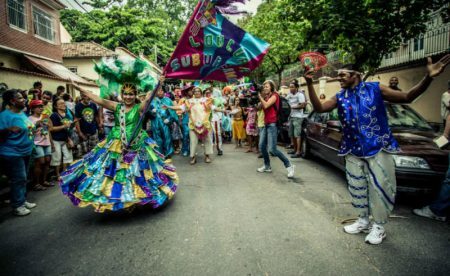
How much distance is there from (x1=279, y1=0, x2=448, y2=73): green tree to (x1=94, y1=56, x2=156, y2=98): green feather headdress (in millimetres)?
5194

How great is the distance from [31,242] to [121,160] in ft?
4.57

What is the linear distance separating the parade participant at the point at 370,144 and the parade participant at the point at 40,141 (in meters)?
4.77

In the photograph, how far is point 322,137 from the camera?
659cm

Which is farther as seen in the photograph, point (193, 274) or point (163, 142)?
point (163, 142)

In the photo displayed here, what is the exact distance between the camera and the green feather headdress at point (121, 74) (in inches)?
163

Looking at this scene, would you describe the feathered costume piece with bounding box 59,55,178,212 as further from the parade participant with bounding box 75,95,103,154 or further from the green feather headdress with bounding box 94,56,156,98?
the parade participant with bounding box 75,95,103,154

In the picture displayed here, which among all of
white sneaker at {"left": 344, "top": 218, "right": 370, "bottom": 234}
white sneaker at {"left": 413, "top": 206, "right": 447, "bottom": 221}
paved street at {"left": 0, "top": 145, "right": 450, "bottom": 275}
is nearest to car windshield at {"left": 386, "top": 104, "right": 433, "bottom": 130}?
paved street at {"left": 0, "top": 145, "right": 450, "bottom": 275}

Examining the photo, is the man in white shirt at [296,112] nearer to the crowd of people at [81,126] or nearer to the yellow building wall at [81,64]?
the crowd of people at [81,126]

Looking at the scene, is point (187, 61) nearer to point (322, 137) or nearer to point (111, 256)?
point (111, 256)

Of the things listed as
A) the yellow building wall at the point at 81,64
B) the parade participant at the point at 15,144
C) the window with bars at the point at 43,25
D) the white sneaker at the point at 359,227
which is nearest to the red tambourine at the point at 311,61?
the white sneaker at the point at 359,227

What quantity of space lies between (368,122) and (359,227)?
4.20ft

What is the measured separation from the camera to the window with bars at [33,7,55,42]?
16377 mm

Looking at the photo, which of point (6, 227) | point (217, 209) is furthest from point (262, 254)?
point (6, 227)

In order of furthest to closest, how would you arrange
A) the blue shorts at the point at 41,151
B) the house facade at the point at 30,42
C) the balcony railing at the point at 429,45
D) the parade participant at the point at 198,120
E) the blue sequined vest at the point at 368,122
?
1. the house facade at the point at 30,42
2. the balcony railing at the point at 429,45
3. the parade participant at the point at 198,120
4. the blue shorts at the point at 41,151
5. the blue sequined vest at the point at 368,122
